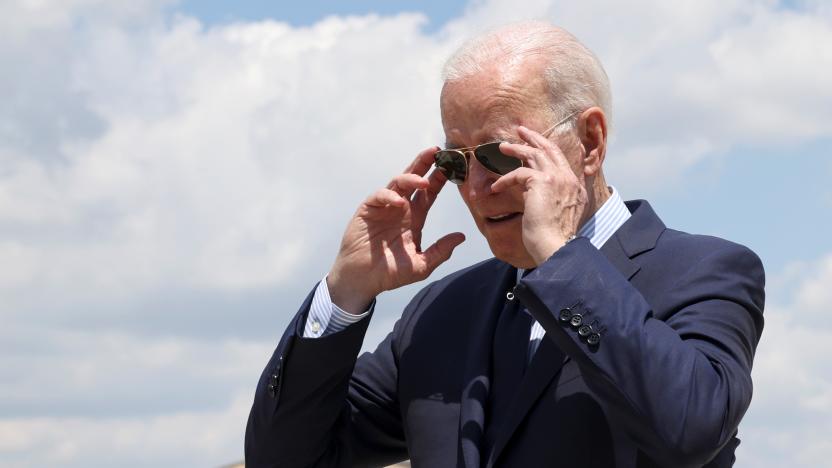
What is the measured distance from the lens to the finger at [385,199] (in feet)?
17.5

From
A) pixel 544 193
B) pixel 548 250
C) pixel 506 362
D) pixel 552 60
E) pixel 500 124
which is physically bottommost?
pixel 506 362

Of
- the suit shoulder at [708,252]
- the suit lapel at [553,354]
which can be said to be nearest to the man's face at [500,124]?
the suit lapel at [553,354]

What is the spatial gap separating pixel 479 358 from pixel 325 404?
669mm

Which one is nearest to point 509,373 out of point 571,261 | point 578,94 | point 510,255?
point 510,255

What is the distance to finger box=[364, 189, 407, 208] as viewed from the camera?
17.5 feet

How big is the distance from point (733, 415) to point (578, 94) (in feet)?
4.90

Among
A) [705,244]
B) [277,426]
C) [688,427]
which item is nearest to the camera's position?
[688,427]

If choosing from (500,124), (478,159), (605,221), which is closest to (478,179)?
(478,159)

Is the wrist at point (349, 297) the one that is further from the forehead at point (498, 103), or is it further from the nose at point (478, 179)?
the forehead at point (498, 103)

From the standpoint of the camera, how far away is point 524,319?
5.06m

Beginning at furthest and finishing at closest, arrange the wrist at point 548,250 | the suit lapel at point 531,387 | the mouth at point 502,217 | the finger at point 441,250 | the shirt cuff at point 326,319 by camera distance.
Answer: the finger at point 441,250 < the shirt cuff at point 326,319 < the mouth at point 502,217 < the suit lapel at point 531,387 < the wrist at point 548,250

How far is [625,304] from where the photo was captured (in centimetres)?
419

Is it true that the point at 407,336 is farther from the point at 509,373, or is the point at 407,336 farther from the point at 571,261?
the point at 571,261

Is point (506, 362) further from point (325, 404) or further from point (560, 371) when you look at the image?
point (325, 404)
